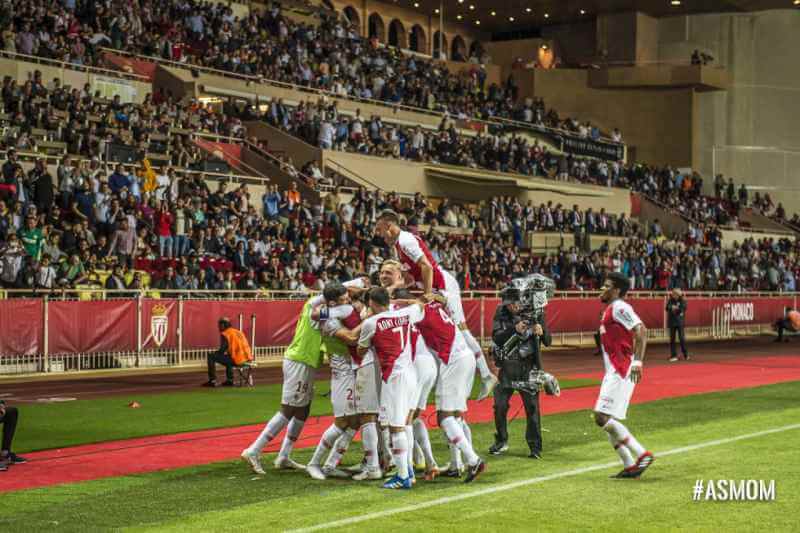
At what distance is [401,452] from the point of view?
1080 centimetres

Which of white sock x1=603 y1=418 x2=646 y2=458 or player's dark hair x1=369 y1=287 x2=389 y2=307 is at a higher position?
player's dark hair x1=369 y1=287 x2=389 y2=307

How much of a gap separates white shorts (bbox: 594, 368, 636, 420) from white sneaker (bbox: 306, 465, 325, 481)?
9.62 feet

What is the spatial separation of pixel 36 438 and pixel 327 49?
37.1 meters

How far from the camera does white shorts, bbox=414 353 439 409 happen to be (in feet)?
37.5

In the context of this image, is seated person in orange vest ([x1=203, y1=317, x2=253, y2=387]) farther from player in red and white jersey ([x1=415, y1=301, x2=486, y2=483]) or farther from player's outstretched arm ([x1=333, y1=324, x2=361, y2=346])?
player in red and white jersey ([x1=415, y1=301, x2=486, y2=483])

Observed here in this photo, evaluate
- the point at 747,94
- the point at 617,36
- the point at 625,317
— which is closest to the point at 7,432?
the point at 625,317

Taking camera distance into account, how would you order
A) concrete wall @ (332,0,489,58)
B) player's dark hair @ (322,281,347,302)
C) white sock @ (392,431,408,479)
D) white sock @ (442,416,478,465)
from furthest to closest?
1. concrete wall @ (332,0,489,58)
2. player's dark hair @ (322,281,347,302)
3. white sock @ (442,416,478,465)
4. white sock @ (392,431,408,479)

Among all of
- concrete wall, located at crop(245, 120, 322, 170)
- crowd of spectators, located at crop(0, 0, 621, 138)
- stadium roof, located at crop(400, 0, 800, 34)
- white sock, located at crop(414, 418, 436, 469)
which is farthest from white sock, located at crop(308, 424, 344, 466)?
stadium roof, located at crop(400, 0, 800, 34)

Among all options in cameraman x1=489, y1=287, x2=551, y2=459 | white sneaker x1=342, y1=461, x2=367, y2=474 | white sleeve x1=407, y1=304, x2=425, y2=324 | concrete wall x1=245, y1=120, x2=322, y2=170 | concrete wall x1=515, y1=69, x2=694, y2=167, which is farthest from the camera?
concrete wall x1=515, y1=69, x2=694, y2=167

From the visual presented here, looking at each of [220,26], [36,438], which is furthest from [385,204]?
[36,438]

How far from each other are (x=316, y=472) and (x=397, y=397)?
140cm

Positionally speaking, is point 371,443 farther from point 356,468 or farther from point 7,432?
point 7,432

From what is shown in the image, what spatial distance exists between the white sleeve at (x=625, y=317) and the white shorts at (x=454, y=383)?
1587mm

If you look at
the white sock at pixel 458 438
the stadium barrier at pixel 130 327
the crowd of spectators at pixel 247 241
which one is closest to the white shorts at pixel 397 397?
the white sock at pixel 458 438
